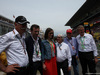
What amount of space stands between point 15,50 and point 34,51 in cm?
85

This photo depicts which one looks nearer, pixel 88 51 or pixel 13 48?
pixel 13 48

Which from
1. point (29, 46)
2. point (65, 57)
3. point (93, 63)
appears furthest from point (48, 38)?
point (93, 63)

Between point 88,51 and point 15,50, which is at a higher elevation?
point 15,50

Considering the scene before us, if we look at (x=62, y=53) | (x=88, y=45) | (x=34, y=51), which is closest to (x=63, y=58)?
(x=62, y=53)

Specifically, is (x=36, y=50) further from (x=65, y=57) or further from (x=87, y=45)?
(x=87, y=45)

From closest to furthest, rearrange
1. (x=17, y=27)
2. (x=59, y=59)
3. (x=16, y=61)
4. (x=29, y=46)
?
(x=16, y=61) < (x=17, y=27) < (x=29, y=46) < (x=59, y=59)

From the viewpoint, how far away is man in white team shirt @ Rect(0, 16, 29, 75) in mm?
1400

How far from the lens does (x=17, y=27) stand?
1639 millimetres

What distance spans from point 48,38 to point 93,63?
1.74 meters

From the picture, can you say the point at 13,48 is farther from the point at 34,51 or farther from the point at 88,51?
the point at 88,51

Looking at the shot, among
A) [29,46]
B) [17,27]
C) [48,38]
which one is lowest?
[29,46]

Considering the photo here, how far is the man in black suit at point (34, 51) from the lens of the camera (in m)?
2.20

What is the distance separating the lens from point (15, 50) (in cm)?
149

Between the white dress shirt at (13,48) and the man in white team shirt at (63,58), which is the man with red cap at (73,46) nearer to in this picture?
the man in white team shirt at (63,58)
